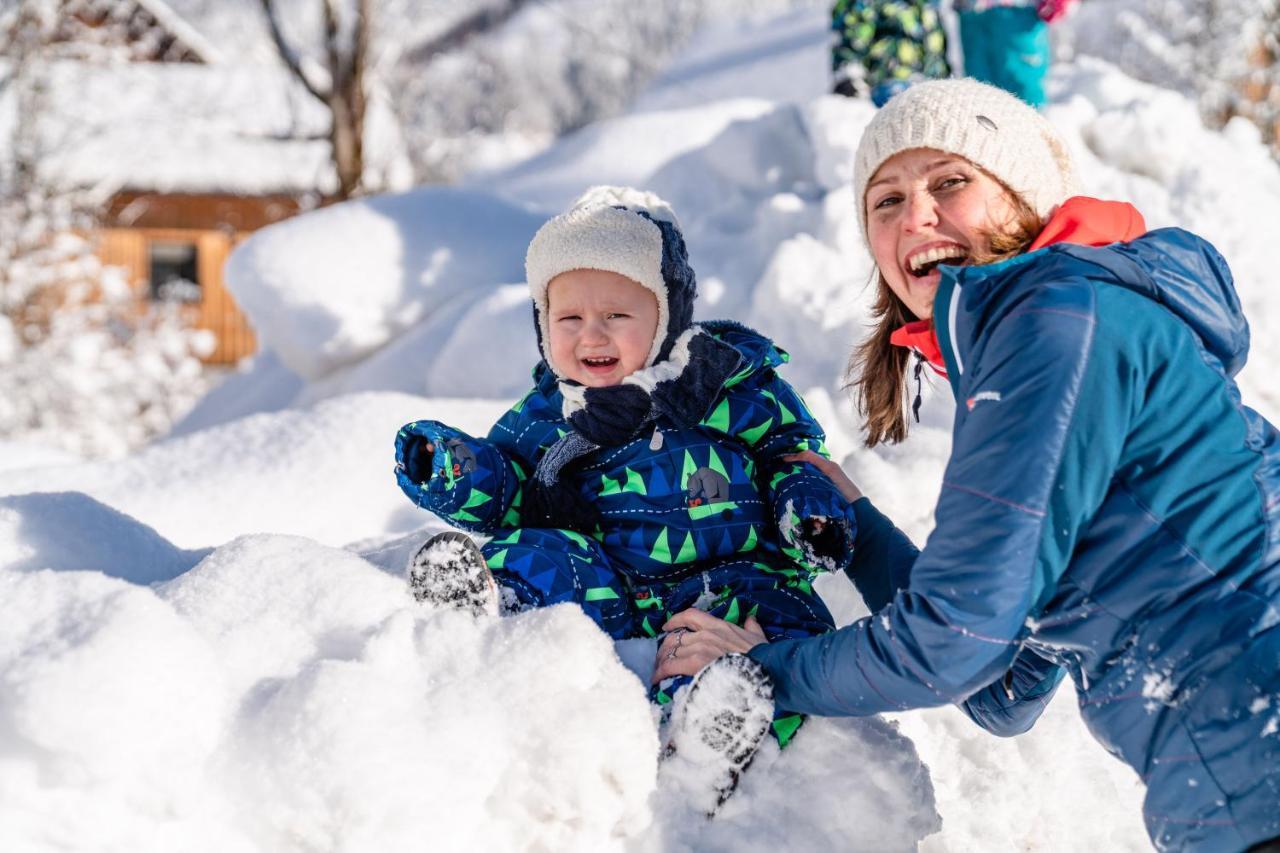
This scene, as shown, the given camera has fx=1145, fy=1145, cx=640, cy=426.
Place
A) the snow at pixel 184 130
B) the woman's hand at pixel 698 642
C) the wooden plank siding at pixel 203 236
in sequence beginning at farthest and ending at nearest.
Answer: the wooden plank siding at pixel 203 236
the snow at pixel 184 130
the woman's hand at pixel 698 642

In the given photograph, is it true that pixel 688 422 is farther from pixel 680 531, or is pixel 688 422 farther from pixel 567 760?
pixel 567 760

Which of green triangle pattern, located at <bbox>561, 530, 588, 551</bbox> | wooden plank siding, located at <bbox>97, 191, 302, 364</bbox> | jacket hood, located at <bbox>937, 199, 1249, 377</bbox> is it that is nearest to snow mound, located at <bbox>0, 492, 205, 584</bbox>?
green triangle pattern, located at <bbox>561, 530, 588, 551</bbox>

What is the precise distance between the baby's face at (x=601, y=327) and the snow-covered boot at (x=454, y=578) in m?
0.39

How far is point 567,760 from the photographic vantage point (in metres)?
1.40

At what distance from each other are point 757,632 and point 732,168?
337 cm

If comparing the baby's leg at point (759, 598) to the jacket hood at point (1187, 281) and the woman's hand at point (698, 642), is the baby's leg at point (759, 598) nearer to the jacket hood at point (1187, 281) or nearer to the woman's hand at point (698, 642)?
the woman's hand at point (698, 642)

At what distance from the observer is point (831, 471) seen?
194 cm

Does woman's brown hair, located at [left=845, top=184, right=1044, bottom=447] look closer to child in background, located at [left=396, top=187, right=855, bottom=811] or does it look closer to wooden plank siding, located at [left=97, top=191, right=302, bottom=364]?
child in background, located at [left=396, top=187, right=855, bottom=811]

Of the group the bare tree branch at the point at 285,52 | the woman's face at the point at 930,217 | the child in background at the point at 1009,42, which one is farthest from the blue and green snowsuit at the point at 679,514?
the bare tree branch at the point at 285,52

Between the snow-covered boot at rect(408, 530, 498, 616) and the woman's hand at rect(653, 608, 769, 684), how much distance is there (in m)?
0.26

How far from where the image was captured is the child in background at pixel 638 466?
1844mm

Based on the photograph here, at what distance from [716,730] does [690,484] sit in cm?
52

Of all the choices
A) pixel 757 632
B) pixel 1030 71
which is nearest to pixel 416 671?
pixel 757 632

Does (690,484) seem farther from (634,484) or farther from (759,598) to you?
(759,598)
